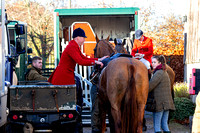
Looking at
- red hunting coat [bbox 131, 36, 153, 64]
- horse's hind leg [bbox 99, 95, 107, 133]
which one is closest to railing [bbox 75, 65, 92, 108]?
red hunting coat [bbox 131, 36, 153, 64]

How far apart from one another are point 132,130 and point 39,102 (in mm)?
1765

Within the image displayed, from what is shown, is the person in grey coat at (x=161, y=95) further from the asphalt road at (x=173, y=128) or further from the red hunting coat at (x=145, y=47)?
the asphalt road at (x=173, y=128)

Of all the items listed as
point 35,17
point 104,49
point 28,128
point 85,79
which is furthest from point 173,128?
point 35,17

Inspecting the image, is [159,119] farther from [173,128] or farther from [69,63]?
[173,128]

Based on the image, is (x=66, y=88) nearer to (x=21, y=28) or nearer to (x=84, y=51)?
(x=21, y=28)

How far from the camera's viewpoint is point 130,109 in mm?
5641

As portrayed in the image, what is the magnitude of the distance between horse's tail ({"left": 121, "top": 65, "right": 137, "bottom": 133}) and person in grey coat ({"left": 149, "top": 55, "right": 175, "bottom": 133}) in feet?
4.66

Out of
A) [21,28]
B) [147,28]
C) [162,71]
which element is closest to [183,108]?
[162,71]

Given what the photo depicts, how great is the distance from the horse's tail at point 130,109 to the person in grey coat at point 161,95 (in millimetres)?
1422

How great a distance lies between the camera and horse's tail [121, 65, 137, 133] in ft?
18.5

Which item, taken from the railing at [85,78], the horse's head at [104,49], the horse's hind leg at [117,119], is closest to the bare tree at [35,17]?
the railing at [85,78]

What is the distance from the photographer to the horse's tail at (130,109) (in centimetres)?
564

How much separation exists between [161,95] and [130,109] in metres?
1.66

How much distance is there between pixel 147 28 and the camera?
3325 cm
